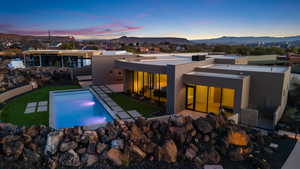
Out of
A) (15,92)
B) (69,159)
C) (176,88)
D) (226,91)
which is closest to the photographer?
(69,159)

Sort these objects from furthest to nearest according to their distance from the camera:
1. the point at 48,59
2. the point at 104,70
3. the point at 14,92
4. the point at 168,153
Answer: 1. the point at 48,59
2. the point at 104,70
3. the point at 14,92
4. the point at 168,153

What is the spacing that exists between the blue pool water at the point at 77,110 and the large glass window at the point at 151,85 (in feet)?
11.7

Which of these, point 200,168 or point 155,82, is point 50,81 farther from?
point 200,168

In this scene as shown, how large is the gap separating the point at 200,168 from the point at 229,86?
558 cm

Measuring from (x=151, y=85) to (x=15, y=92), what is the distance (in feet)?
38.0

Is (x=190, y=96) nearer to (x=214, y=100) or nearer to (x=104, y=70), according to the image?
(x=214, y=100)

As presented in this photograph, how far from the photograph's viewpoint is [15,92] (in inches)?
607

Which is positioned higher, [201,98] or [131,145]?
[201,98]

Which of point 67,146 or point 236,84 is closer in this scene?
point 67,146

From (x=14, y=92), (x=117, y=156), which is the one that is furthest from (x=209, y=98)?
(x=14, y=92)

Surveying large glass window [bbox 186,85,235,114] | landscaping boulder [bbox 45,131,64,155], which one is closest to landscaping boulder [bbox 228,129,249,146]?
large glass window [bbox 186,85,235,114]

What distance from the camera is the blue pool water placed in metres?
10.7

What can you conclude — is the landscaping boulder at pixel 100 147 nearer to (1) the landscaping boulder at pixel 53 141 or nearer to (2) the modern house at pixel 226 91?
(1) the landscaping boulder at pixel 53 141

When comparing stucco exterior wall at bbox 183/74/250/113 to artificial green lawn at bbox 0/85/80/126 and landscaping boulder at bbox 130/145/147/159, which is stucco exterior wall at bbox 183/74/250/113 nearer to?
landscaping boulder at bbox 130/145/147/159
